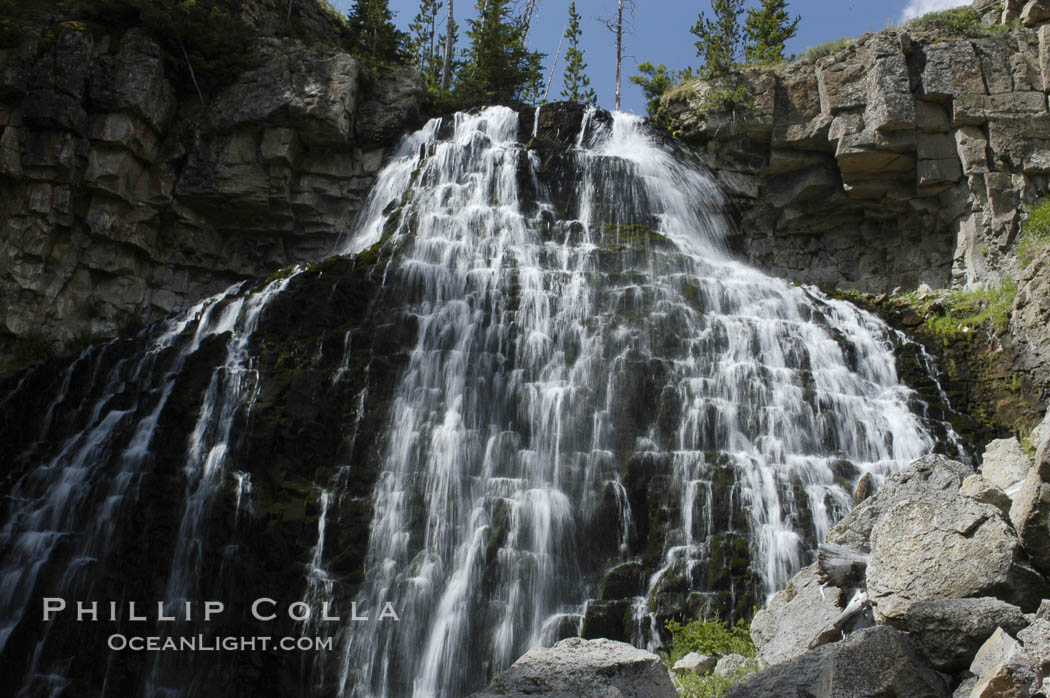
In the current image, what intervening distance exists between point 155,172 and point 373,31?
9727 millimetres

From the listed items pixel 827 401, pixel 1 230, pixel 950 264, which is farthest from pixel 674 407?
pixel 1 230

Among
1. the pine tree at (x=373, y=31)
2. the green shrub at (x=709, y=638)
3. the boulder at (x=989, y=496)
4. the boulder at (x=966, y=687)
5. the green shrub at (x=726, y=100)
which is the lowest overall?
the boulder at (x=966, y=687)

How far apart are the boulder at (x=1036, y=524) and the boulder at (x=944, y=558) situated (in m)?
0.08

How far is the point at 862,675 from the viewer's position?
488 cm

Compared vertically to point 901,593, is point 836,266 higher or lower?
higher

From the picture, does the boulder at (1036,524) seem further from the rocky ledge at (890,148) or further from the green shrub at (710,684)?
the rocky ledge at (890,148)

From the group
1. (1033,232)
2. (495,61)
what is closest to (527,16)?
(495,61)

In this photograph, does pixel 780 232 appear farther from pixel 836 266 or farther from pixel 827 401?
pixel 827 401

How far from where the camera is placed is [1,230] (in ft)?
52.1

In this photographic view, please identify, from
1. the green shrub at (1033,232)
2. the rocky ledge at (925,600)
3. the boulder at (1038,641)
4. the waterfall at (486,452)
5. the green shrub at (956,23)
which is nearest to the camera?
the boulder at (1038,641)

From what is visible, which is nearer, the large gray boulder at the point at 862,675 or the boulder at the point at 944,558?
the large gray boulder at the point at 862,675

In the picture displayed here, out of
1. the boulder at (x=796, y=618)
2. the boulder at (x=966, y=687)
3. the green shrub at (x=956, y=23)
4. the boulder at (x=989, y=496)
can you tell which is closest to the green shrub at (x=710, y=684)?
the boulder at (x=796, y=618)

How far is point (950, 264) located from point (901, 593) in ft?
44.0

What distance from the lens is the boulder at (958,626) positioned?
5195 mm
